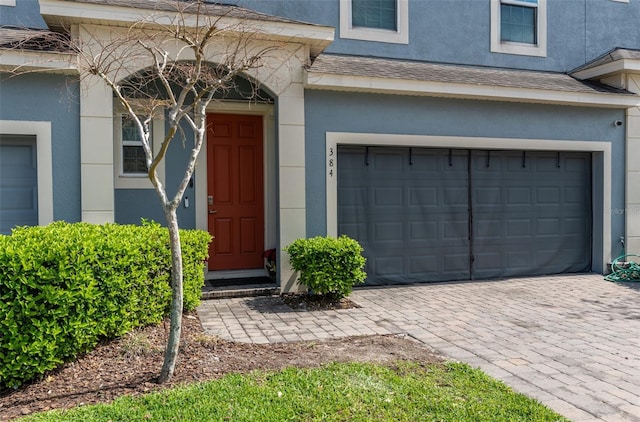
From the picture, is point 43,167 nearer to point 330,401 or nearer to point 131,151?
point 131,151

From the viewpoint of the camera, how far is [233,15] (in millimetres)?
6742

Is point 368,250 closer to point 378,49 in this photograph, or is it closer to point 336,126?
point 336,126

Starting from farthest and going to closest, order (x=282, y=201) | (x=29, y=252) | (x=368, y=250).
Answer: (x=368, y=250), (x=282, y=201), (x=29, y=252)

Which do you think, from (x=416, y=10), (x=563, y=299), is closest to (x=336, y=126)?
(x=416, y=10)

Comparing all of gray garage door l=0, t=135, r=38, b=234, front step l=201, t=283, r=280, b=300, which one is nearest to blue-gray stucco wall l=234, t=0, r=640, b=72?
gray garage door l=0, t=135, r=38, b=234

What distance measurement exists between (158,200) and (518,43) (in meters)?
7.18

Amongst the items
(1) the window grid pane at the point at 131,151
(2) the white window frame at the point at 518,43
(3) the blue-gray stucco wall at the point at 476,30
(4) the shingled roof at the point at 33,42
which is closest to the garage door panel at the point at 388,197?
(3) the blue-gray stucco wall at the point at 476,30

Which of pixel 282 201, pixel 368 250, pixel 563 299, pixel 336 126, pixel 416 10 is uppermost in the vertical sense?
pixel 416 10

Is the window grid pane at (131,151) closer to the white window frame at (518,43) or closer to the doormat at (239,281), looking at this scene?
the doormat at (239,281)

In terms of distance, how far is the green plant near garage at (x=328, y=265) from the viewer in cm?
659

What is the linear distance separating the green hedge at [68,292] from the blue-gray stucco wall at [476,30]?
4.62m

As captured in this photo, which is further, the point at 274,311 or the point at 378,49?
the point at 378,49

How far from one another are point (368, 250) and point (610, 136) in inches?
202

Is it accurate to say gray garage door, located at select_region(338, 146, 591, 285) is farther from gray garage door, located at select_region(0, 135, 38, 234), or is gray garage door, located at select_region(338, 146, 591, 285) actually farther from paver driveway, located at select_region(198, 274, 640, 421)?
gray garage door, located at select_region(0, 135, 38, 234)
